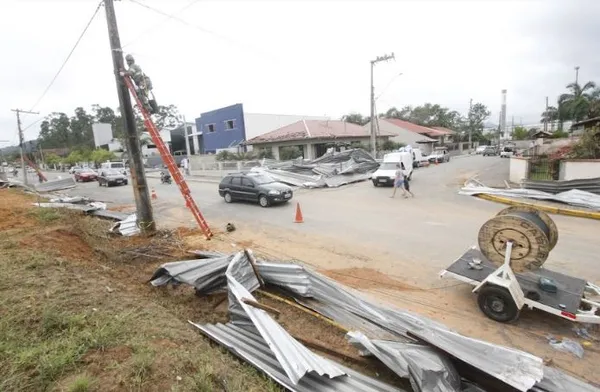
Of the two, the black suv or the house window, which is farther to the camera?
the house window

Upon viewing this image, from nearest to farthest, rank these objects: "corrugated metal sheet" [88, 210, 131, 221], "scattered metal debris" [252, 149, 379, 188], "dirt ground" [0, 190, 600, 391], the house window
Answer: "dirt ground" [0, 190, 600, 391]
"corrugated metal sheet" [88, 210, 131, 221]
"scattered metal debris" [252, 149, 379, 188]
the house window

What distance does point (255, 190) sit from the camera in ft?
45.4

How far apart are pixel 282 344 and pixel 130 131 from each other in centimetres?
A: 827

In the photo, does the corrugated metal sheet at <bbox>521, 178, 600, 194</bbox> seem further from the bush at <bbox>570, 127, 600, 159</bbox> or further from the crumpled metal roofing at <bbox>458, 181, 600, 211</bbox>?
the bush at <bbox>570, 127, 600, 159</bbox>

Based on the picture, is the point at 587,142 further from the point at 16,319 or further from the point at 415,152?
the point at 16,319

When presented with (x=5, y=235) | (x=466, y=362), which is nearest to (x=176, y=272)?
(x=466, y=362)

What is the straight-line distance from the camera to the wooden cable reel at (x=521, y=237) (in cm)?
444

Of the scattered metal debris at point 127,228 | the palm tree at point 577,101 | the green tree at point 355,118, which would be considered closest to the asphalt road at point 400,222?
the scattered metal debris at point 127,228

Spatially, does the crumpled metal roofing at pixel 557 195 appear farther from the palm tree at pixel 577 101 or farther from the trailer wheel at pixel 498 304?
the palm tree at pixel 577 101

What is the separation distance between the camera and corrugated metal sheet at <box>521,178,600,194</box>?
1169cm

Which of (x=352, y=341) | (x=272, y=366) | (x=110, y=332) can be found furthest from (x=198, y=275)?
(x=352, y=341)

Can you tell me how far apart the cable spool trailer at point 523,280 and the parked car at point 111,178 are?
27.3 m

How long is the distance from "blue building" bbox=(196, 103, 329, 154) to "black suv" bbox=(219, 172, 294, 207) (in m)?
20.0

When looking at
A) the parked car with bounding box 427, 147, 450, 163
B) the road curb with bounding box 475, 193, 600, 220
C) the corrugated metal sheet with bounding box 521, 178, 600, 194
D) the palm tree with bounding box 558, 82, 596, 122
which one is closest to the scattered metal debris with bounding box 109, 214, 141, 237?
the road curb with bounding box 475, 193, 600, 220
